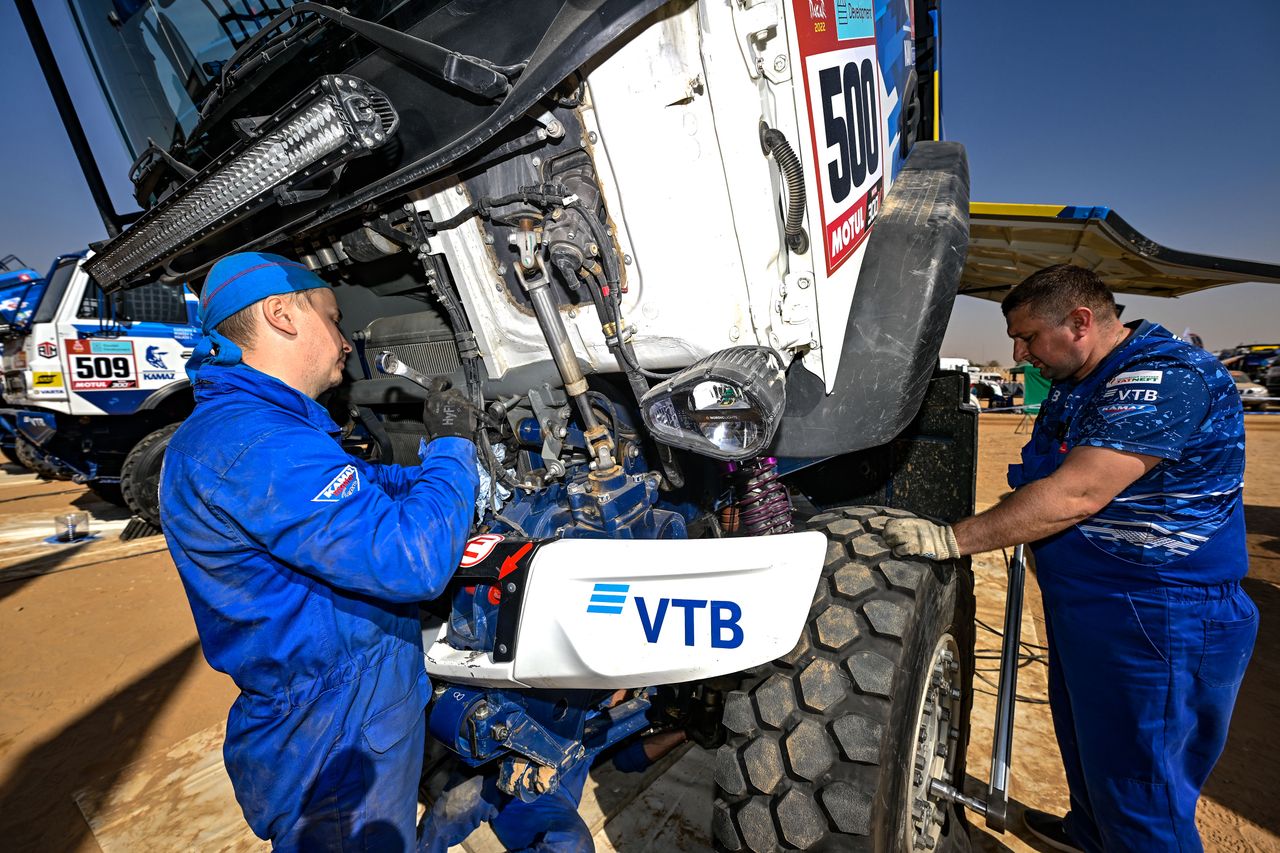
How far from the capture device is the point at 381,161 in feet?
5.89

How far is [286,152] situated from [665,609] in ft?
5.55

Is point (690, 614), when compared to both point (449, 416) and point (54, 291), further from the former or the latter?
point (54, 291)

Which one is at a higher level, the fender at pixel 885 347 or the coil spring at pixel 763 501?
the fender at pixel 885 347

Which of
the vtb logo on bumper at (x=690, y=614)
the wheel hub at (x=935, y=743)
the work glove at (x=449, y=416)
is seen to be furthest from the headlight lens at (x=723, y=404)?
the wheel hub at (x=935, y=743)

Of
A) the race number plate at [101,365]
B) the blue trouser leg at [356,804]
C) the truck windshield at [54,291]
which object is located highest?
the truck windshield at [54,291]

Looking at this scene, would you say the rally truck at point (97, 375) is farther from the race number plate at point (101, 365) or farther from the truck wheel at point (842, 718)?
the truck wheel at point (842, 718)

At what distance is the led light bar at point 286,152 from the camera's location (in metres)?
1.55

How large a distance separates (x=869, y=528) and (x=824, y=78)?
57.2 inches

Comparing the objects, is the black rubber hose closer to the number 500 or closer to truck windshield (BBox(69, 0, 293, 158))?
the number 500

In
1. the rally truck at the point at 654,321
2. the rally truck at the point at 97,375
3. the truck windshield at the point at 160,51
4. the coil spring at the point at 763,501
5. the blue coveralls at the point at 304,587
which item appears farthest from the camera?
the rally truck at the point at 97,375

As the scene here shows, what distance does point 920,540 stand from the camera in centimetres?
185

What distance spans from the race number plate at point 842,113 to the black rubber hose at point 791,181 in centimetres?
10

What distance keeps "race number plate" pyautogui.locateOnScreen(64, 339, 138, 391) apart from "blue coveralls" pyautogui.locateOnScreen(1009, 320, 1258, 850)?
9.93 m

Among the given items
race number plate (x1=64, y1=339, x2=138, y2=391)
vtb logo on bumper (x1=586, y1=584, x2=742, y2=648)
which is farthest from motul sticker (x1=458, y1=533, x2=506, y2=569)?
race number plate (x1=64, y1=339, x2=138, y2=391)
